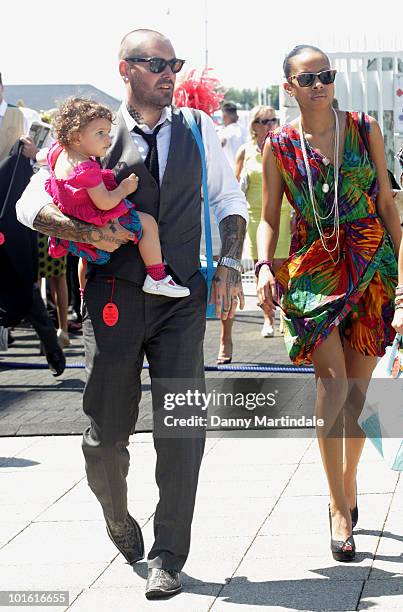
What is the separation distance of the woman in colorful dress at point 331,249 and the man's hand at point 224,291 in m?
0.29

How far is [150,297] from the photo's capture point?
477cm

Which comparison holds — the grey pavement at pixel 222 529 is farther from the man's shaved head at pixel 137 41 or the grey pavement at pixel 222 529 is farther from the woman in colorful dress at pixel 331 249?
the man's shaved head at pixel 137 41

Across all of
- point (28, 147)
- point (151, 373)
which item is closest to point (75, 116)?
point (151, 373)

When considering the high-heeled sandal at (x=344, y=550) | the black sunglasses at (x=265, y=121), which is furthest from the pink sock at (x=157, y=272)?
the black sunglasses at (x=265, y=121)

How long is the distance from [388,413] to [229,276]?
36.4 inches

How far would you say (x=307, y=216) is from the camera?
520 centimetres

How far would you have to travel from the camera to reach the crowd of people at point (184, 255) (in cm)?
471

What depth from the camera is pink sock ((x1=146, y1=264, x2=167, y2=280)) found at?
468 cm

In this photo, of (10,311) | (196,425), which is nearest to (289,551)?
(196,425)

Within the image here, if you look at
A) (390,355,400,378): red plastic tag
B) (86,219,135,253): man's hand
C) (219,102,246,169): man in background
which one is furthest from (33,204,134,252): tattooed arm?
(219,102,246,169): man in background

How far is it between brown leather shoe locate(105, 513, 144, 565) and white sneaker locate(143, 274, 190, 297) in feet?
3.10

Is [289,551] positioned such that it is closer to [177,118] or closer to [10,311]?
[177,118]

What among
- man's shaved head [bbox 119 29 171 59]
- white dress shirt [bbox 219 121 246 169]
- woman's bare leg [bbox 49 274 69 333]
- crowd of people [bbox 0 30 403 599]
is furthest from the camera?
white dress shirt [bbox 219 121 246 169]

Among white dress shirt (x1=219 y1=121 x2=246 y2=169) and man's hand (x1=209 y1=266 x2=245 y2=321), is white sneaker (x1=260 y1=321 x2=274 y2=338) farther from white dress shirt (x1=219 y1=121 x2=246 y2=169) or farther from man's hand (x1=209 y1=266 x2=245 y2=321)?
man's hand (x1=209 y1=266 x2=245 y2=321)
